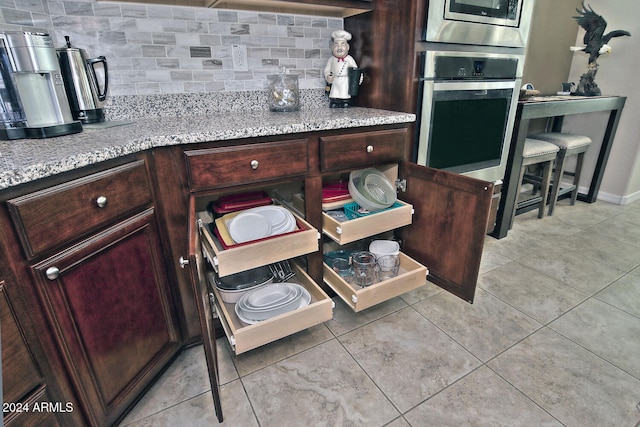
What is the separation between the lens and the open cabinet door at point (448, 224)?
141 cm

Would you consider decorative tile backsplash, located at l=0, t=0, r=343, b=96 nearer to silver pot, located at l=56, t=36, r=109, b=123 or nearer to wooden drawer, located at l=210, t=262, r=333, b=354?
silver pot, located at l=56, t=36, r=109, b=123

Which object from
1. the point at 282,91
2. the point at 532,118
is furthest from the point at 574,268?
the point at 282,91

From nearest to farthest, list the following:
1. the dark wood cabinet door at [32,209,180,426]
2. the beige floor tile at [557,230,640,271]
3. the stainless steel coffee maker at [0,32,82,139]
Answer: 1. the dark wood cabinet door at [32,209,180,426]
2. the stainless steel coffee maker at [0,32,82,139]
3. the beige floor tile at [557,230,640,271]

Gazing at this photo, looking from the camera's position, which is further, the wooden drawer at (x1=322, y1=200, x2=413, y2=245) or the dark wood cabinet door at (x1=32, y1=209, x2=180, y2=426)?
the wooden drawer at (x1=322, y1=200, x2=413, y2=245)

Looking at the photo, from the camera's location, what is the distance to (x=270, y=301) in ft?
4.81

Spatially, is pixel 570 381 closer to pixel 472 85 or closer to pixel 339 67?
pixel 472 85

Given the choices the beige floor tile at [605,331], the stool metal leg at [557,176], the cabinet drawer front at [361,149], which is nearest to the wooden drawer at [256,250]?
the cabinet drawer front at [361,149]

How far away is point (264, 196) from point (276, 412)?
88 cm

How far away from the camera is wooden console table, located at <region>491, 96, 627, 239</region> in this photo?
2172mm

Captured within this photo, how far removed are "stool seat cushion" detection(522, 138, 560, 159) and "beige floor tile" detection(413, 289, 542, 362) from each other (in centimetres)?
109

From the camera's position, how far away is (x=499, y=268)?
2041 millimetres

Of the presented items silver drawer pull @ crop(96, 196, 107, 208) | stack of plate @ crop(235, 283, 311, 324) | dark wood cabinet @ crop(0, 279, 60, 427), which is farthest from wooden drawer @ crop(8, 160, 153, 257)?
stack of plate @ crop(235, 283, 311, 324)

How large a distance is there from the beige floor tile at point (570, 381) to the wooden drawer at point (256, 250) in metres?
0.87

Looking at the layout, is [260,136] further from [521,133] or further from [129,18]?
[521,133]
